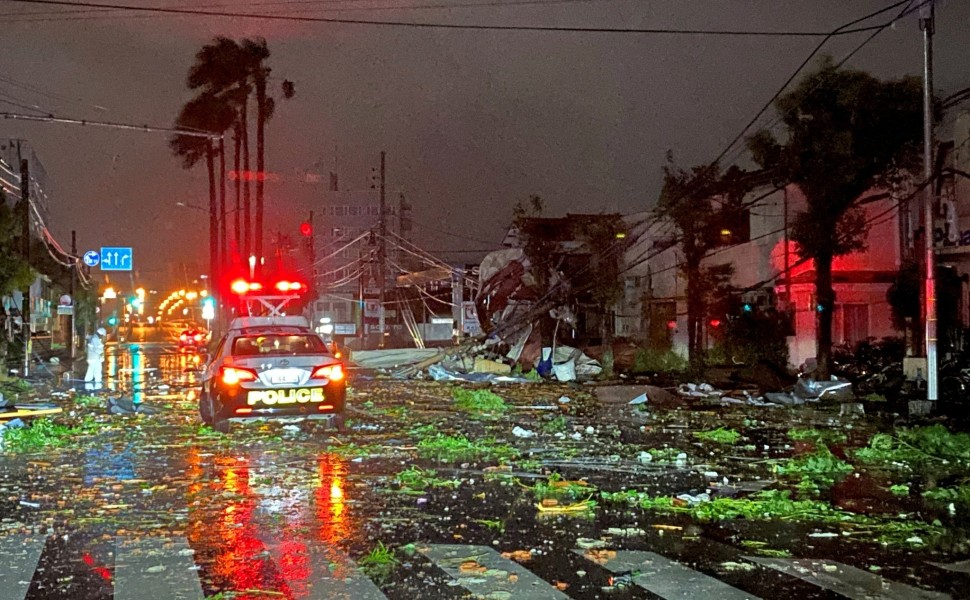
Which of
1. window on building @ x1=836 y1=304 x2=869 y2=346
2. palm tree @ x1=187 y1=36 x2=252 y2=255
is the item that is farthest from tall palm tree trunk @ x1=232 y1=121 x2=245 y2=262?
window on building @ x1=836 y1=304 x2=869 y2=346

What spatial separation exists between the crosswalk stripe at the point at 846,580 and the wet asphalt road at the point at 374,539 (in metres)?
0.02

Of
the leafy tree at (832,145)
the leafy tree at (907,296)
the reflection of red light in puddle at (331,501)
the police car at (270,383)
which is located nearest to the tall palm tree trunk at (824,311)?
the leafy tree at (832,145)

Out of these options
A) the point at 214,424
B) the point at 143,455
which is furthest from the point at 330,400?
the point at 143,455

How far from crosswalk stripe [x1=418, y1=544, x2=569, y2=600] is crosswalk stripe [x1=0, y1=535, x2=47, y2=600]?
8.83 ft

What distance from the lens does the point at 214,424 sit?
45.8 feet

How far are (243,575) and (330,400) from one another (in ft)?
24.3

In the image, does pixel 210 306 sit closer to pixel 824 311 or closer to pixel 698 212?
pixel 698 212

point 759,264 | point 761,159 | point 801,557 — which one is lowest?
point 801,557

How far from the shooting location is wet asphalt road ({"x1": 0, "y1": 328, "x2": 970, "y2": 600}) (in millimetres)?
6105

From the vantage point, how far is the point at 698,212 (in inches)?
1307

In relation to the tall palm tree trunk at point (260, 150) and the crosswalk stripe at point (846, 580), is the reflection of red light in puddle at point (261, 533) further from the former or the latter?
the tall palm tree trunk at point (260, 150)

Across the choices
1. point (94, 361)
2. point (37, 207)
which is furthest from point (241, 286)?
point (37, 207)

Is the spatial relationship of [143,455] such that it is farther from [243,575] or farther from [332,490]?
[243,575]

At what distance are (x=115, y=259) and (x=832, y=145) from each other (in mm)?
32863
